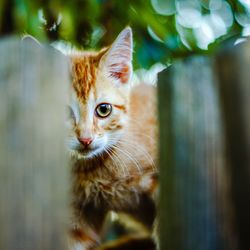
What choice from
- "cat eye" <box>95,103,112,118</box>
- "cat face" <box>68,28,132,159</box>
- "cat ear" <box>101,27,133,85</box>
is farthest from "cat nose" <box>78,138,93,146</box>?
"cat ear" <box>101,27,133,85</box>

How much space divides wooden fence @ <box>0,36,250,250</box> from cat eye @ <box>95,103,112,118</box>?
82 cm

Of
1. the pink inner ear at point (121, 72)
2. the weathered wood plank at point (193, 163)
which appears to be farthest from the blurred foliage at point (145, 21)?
the weathered wood plank at point (193, 163)

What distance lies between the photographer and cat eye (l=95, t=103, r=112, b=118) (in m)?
1.66

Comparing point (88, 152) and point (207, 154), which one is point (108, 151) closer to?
point (88, 152)

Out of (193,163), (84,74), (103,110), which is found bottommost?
(193,163)

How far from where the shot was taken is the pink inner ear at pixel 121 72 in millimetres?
1773

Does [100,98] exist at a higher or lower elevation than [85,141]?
higher

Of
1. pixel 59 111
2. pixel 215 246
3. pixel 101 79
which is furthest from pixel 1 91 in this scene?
pixel 101 79

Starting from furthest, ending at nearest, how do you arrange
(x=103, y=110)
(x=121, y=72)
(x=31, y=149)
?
(x=121, y=72), (x=103, y=110), (x=31, y=149)

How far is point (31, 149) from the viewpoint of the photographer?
746mm

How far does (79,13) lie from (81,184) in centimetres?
69

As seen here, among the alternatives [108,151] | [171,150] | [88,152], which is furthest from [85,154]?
[171,150]

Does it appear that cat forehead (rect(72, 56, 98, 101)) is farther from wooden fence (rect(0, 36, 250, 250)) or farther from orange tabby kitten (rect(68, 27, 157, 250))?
wooden fence (rect(0, 36, 250, 250))

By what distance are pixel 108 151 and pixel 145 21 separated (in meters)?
0.59
